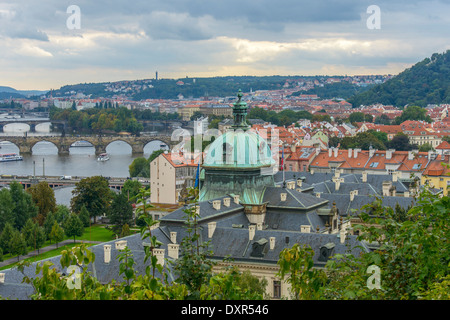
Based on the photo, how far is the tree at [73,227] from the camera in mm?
47625

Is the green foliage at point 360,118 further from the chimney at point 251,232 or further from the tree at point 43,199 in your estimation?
the chimney at point 251,232

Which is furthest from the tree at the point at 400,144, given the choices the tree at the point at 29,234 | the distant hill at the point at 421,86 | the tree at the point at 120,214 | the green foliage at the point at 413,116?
the distant hill at the point at 421,86

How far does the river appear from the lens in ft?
309

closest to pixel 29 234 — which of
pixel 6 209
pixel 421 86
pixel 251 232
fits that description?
pixel 6 209

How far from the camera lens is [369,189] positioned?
4294 centimetres

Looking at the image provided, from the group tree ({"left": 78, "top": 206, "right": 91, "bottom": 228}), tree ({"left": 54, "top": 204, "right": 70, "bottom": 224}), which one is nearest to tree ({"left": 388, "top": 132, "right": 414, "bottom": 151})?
tree ({"left": 54, "top": 204, "right": 70, "bottom": 224})

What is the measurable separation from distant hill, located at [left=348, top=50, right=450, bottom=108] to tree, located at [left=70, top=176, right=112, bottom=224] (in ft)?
434

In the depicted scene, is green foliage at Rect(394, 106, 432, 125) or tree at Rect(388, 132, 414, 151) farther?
green foliage at Rect(394, 106, 432, 125)

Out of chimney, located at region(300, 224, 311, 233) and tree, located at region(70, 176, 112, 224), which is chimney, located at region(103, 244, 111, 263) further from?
tree, located at region(70, 176, 112, 224)

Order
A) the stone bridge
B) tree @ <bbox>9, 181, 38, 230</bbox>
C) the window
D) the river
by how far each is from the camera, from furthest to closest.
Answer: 1. the stone bridge
2. the river
3. tree @ <bbox>9, 181, 38, 230</bbox>
4. the window

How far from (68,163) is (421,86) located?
10502cm

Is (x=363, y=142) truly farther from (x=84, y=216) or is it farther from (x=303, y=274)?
(x=303, y=274)

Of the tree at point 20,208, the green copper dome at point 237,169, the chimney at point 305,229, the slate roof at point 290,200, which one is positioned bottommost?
the tree at point 20,208

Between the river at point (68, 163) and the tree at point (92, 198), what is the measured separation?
1502 centimetres
